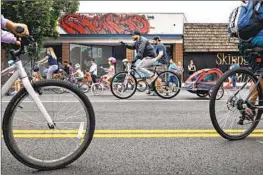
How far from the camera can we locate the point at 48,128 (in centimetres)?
324

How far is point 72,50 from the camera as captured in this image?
27.8 metres

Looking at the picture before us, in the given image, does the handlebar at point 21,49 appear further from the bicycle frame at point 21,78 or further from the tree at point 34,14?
the tree at point 34,14

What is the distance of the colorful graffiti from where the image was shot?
88.3ft

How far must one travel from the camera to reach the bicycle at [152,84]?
1034cm

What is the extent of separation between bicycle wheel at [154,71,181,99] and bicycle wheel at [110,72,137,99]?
25.0 inches

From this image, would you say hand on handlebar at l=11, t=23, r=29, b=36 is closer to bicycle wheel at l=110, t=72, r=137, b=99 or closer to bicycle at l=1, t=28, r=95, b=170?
bicycle at l=1, t=28, r=95, b=170

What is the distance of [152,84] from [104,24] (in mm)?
17270

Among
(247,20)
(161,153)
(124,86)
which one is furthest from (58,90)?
(124,86)

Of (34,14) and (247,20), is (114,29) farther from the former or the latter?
(247,20)

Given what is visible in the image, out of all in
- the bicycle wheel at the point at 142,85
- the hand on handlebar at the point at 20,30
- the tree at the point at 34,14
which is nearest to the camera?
the hand on handlebar at the point at 20,30

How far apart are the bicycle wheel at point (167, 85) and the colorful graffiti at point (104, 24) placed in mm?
16925

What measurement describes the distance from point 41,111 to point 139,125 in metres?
2.40

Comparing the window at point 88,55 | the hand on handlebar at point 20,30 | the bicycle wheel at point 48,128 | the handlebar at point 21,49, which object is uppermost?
the window at point 88,55

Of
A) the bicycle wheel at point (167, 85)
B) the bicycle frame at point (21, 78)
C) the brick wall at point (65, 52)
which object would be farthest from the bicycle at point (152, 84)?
the brick wall at point (65, 52)
